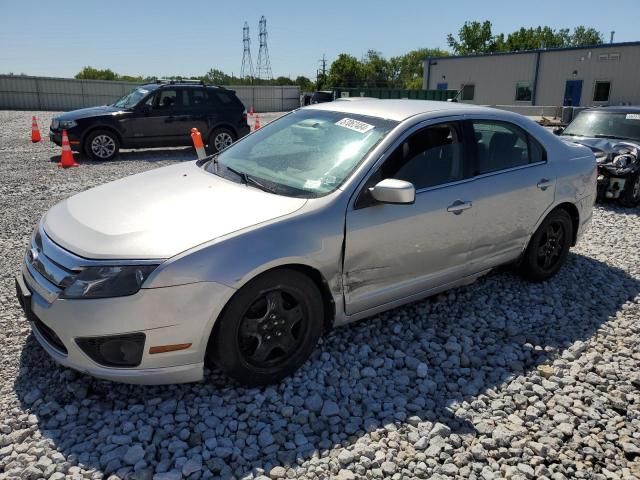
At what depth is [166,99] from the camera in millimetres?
12141

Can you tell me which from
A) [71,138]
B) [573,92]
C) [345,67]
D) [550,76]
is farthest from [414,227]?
[345,67]

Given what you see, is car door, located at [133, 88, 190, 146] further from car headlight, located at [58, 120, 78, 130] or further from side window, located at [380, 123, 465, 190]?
side window, located at [380, 123, 465, 190]

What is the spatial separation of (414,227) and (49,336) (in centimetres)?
232

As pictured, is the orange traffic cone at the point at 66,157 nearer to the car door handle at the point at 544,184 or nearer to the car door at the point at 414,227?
the car door at the point at 414,227

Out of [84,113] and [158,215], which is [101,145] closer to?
[84,113]

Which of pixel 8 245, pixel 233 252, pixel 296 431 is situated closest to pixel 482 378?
pixel 296 431

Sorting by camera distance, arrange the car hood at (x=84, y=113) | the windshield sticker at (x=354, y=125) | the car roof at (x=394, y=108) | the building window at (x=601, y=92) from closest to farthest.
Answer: the windshield sticker at (x=354, y=125)
the car roof at (x=394, y=108)
the car hood at (x=84, y=113)
the building window at (x=601, y=92)

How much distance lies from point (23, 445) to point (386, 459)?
1802 millimetres

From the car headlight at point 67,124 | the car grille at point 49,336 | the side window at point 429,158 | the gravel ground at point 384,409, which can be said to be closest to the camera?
the gravel ground at point 384,409

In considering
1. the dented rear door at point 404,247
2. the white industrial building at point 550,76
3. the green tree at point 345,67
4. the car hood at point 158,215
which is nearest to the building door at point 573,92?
the white industrial building at point 550,76

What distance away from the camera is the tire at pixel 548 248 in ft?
15.2

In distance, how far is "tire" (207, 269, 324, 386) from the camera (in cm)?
288

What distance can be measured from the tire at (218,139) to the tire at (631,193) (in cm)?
855

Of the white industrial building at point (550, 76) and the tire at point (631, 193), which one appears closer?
the tire at point (631, 193)
